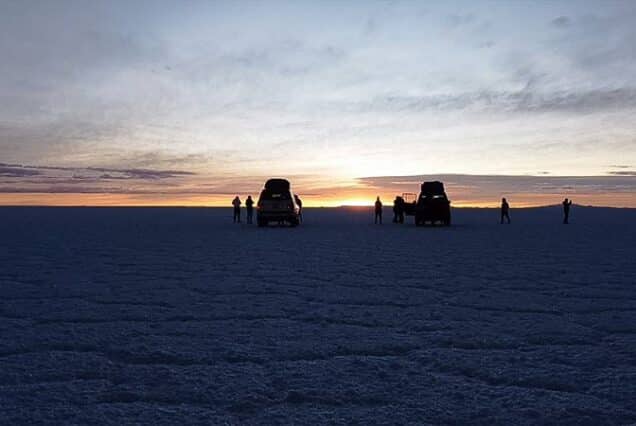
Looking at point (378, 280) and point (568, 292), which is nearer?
point (568, 292)

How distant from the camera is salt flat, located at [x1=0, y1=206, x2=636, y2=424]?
3.59 meters

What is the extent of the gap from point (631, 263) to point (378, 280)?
6611 mm

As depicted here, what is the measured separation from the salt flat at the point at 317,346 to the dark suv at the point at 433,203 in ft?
52.3

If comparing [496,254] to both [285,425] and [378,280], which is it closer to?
[378,280]

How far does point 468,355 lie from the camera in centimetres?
479

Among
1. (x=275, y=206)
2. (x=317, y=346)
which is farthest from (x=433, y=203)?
(x=317, y=346)

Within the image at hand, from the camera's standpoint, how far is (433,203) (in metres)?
26.5

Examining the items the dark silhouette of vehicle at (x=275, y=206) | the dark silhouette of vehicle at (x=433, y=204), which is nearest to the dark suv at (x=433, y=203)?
the dark silhouette of vehicle at (x=433, y=204)

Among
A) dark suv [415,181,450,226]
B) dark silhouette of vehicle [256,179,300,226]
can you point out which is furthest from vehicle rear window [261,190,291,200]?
dark suv [415,181,450,226]

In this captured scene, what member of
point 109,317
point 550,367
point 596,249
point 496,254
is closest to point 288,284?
point 109,317

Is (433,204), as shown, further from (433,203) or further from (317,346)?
(317,346)

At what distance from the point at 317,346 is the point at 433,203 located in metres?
22.2

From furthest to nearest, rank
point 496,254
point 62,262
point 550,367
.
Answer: point 496,254 → point 62,262 → point 550,367

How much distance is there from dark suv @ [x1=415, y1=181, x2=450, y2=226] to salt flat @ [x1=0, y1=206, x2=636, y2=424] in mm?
15948
